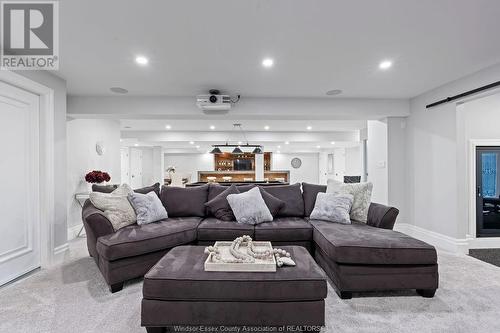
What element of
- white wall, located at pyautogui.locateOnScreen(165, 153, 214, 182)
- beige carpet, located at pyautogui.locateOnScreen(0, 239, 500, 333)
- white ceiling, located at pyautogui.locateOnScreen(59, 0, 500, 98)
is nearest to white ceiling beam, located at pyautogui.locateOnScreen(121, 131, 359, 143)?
white ceiling, located at pyautogui.locateOnScreen(59, 0, 500, 98)

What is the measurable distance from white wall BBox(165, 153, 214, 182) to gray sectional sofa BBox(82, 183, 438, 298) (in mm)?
9146

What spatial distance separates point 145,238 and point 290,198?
204 centimetres

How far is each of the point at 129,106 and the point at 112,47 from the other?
1.79 m

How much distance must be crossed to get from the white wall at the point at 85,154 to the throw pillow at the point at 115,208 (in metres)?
1.60

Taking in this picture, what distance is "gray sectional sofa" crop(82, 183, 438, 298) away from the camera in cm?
223

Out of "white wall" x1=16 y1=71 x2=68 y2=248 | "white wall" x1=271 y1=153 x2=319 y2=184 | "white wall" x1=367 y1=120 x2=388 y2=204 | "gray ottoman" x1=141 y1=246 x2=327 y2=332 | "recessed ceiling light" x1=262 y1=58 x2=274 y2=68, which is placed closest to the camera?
"gray ottoman" x1=141 y1=246 x2=327 y2=332

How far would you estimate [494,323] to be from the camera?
1.90 meters

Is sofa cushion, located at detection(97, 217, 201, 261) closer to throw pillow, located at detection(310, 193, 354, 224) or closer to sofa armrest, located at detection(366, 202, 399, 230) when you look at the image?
throw pillow, located at detection(310, 193, 354, 224)

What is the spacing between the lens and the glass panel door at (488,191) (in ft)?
12.7

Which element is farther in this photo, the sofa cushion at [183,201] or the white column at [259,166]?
the white column at [259,166]

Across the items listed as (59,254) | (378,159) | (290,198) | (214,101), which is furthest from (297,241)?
(59,254)

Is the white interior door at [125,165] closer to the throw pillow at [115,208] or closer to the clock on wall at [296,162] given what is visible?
the clock on wall at [296,162]

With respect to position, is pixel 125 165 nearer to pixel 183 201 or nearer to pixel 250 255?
pixel 183 201

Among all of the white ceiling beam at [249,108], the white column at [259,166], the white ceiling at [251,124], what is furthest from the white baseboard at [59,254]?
the white column at [259,166]
